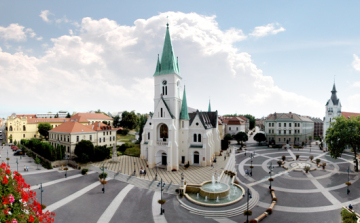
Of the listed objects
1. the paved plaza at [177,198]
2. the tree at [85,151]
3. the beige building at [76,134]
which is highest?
the beige building at [76,134]

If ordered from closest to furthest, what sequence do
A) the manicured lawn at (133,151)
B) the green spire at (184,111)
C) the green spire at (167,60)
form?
1. the green spire at (167,60)
2. the green spire at (184,111)
3. the manicured lawn at (133,151)

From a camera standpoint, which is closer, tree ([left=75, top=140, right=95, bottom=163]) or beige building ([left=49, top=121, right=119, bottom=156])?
tree ([left=75, top=140, right=95, bottom=163])

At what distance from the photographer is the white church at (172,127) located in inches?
1448

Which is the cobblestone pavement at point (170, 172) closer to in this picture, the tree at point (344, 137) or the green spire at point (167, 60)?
the green spire at point (167, 60)

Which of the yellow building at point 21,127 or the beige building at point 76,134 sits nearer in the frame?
the beige building at point 76,134

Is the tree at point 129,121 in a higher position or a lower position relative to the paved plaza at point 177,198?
higher

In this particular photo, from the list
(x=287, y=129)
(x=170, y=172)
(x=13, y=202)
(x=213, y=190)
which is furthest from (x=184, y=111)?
(x=287, y=129)

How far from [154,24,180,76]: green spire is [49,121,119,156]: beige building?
85.0 ft

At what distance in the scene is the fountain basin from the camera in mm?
24109

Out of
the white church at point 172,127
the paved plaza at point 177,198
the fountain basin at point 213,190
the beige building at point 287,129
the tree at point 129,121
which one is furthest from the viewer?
the tree at point 129,121

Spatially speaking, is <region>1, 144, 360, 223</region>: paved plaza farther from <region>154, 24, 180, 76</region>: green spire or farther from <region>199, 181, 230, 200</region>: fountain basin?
<region>154, 24, 180, 76</region>: green spire

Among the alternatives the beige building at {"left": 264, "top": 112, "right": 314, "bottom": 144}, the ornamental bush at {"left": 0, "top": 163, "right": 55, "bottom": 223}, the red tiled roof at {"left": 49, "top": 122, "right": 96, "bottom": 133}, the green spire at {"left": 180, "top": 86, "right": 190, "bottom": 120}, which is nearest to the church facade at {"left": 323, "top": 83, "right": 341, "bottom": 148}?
the beige building at {"left": 264, "top": 112, "right": 314, "bottom": 144}

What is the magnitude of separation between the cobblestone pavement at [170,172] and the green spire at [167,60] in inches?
771

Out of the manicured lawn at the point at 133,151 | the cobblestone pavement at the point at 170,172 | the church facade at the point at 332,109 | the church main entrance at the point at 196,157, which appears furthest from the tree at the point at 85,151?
the church facade at the point at 332,109
